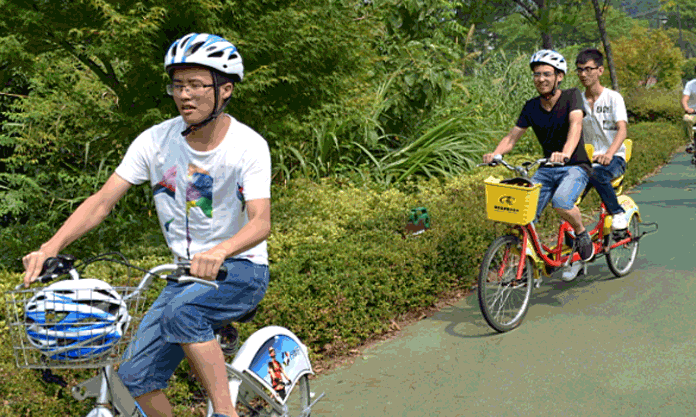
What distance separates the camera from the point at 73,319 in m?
2.45

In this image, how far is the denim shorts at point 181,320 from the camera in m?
2.92

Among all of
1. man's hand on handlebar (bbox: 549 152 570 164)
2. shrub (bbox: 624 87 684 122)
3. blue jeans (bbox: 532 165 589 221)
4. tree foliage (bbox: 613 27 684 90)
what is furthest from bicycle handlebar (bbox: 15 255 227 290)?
tree foliage (bbox: 613 27 684 90)

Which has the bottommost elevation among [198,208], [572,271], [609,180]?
[572,271]

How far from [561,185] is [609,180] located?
1.04 meters

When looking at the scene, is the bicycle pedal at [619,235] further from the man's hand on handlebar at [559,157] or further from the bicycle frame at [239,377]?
the bicycle frame at [239,377]

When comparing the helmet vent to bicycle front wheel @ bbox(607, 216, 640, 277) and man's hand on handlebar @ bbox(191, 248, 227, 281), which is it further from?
bicycle front wheel @ bbox(607, 216, 640, 277)

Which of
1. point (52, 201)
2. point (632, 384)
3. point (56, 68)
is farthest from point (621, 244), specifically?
point (52, 201)

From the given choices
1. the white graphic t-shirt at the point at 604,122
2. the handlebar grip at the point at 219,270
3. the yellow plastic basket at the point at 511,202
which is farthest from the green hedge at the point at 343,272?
the handlebar grip at the point at 219,270

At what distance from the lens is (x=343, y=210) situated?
341 inches

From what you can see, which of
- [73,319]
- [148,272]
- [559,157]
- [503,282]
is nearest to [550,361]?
[503,282]

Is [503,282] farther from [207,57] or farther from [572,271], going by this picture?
[207,57]

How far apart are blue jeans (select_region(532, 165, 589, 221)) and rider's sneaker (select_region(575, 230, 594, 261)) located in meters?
0.44

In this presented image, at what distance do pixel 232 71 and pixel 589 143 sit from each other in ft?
16.6

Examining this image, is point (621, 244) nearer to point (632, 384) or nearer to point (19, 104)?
point (632, 384)
